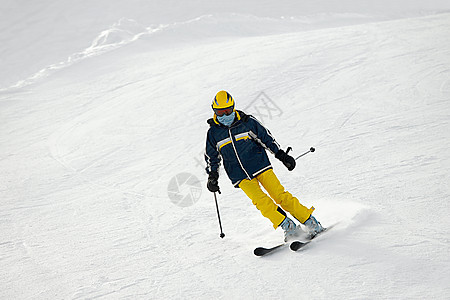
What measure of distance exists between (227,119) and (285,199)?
103 cm

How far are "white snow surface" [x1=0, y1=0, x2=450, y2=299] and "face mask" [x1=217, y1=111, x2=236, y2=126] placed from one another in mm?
1414

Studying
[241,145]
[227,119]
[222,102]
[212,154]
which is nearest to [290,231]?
[241,145]

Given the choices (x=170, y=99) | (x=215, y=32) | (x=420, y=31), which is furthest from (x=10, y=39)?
(x=420, y=31)

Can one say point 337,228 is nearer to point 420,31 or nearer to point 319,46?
point 319,46

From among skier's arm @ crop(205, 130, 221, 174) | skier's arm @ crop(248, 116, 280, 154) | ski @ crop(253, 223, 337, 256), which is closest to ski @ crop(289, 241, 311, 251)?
ski @ crop(253, 223, 337, 256)

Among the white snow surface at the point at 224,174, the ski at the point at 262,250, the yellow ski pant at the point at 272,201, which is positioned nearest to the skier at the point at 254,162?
the yellow ski pant at the point at 272,201

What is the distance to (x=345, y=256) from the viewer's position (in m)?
3.69

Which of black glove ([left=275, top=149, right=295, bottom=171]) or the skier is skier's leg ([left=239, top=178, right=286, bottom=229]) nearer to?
the skier

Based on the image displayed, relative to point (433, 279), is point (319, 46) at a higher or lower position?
higher

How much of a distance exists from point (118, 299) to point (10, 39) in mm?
24352

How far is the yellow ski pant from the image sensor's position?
409 cm

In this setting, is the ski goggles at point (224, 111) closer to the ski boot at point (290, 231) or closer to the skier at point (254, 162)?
the skier at point (254, 162)

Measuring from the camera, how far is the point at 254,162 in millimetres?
4145

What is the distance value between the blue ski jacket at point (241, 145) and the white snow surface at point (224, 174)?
0.89 meters
